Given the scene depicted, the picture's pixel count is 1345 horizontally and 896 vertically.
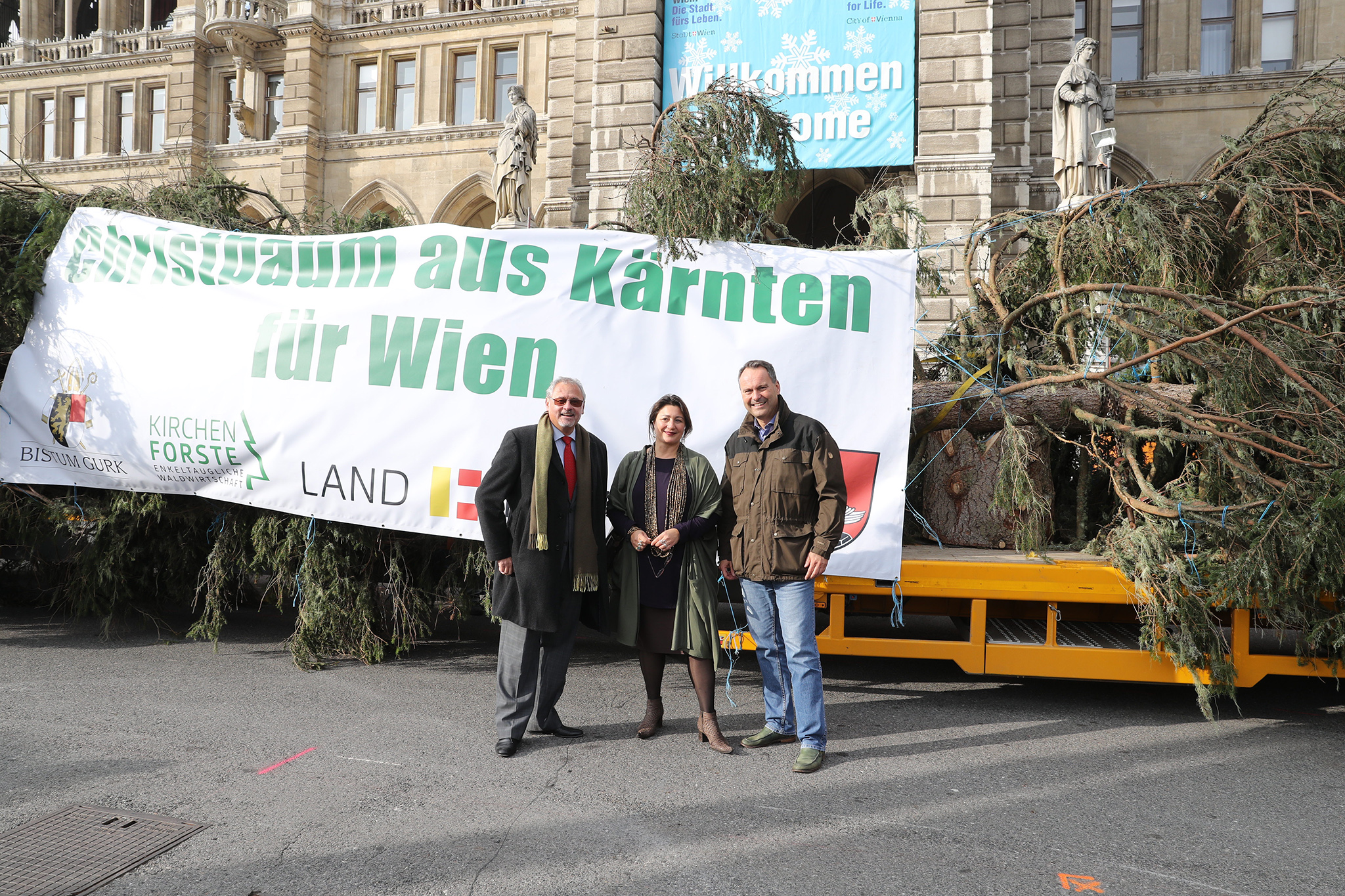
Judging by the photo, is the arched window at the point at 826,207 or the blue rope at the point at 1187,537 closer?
the blue rope at the point at 1187,537

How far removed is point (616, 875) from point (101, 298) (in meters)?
5.77

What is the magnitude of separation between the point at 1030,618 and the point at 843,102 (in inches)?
488

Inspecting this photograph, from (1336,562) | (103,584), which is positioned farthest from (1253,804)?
(103,584)

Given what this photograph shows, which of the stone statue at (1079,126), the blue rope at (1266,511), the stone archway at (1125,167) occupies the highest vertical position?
the stone archway at (1125,167)

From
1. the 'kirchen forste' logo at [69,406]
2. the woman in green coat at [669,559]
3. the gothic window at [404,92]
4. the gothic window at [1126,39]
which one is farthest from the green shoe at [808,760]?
the gothic window at [404,92]

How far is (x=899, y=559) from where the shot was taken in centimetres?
516

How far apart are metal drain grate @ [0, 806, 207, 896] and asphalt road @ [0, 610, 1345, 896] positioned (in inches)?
3.3

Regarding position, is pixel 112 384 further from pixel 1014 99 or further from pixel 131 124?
pixel 131 124

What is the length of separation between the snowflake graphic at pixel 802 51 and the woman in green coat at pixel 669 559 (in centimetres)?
1303

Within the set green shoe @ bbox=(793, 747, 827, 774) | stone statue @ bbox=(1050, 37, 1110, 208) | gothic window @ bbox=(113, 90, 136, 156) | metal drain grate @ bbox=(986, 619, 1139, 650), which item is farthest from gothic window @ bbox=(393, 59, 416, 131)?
green shoe @ bbox=(793, 747, 827, 774)

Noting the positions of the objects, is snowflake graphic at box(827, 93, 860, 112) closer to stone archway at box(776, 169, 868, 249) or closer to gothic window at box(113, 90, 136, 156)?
stone archway at box(776, 169, 868, 249)

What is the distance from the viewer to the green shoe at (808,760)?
4102 millimetres

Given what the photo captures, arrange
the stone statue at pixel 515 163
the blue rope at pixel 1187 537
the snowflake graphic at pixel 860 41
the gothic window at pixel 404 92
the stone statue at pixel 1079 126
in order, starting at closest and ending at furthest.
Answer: the blue rope at pixel 1187 537 → the stone statue at pixel 1079 126 → the snowflake graphic at pixel 860 41 → the stone statue at pixel 515 163 → the gothic window at pixel 404 92

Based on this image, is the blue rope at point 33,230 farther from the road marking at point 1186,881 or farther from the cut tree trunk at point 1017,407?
the road marking at point 1186,881
